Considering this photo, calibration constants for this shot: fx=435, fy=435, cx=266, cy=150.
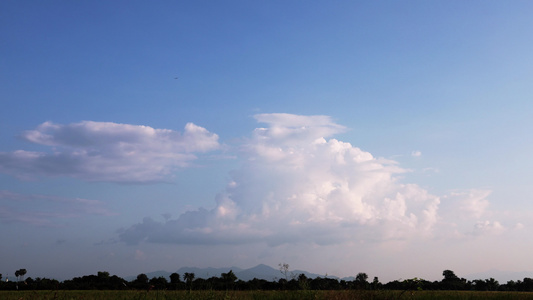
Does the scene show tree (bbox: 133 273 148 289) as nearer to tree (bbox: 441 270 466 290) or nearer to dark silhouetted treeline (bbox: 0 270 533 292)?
dark silhouetted treeline (bbox: 0 270 533 292)

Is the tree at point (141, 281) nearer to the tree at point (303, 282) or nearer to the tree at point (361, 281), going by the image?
the tree at point (303, 282)

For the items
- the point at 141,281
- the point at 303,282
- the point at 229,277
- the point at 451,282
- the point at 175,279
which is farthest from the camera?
the point at 451,282

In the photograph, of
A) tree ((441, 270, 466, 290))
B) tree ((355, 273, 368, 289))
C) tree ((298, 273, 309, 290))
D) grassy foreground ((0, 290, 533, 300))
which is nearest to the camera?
grassy foreground ((0, 290, 533, 300))

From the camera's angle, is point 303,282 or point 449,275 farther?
point 449,275

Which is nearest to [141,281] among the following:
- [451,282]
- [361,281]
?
[361,281]

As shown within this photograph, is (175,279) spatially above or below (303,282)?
below

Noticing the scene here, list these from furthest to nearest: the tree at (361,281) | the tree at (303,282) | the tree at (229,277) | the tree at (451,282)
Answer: the tree at (451,282), the tree at (229,277), the tree at (361,281), the tree at (303,282)

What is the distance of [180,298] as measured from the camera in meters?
19.0

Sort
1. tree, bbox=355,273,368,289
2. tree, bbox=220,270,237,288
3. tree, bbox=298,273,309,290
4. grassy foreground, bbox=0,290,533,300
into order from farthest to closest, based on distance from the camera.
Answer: tree, bbox=220,270,237,288, tree, bbox=355,273,368,289, tree, bbox=298,273,309,290, grassy foreground, bbox=0,290,533,300

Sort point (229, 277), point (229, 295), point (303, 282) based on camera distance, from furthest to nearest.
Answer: point (229, 277) < point (303, 282) < point (229, 295)

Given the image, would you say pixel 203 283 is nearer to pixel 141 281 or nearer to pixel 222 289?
pixel 222 289

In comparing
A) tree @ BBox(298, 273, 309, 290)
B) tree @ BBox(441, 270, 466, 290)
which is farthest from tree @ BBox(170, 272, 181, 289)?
tree @ BBox(441, 270, 466, 290)

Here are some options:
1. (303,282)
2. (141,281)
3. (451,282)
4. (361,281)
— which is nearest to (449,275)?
(451,282)

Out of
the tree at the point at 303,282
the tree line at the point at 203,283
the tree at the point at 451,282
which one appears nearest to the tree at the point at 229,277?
the tree line at the point at 203,283
